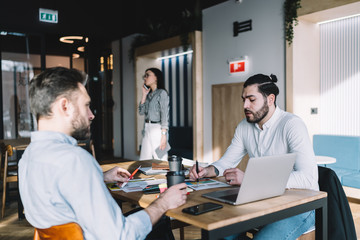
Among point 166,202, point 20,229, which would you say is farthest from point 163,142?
point 166,202

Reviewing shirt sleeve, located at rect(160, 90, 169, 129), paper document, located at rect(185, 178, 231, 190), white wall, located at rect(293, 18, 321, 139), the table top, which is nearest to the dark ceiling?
white wall, located at rect(293, 18, 321, 139)

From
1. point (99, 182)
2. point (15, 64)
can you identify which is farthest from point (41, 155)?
point (15, 64)

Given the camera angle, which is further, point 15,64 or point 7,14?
point 15,64

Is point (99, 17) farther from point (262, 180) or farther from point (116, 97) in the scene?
point (262, 180)

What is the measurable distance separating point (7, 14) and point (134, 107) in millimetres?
3292

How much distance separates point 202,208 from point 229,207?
123 mm

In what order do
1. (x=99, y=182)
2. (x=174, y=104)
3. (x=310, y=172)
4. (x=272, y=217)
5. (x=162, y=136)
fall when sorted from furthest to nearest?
(x=174, y=104) → (x=162, y=136) → (x=310, y=172) → (x=272, y=217) → (x=99, y=182)

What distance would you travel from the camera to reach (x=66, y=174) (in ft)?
3.79

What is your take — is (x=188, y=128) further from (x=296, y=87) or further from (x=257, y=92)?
(x=257, y=92)

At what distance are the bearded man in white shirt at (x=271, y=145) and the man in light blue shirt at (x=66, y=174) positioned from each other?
697mm

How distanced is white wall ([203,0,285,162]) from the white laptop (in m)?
3.58

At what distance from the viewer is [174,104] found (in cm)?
780

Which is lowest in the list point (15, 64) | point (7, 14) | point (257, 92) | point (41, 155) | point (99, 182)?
point (99, 182)

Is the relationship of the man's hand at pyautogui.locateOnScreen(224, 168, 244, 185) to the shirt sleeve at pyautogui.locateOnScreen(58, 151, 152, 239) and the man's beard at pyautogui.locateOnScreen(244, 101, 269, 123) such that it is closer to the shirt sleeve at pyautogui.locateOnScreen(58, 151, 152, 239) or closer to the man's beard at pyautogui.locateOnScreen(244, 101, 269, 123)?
the man's beard at pyautogui.locateOnScreen(244, 101, 269, 123)
